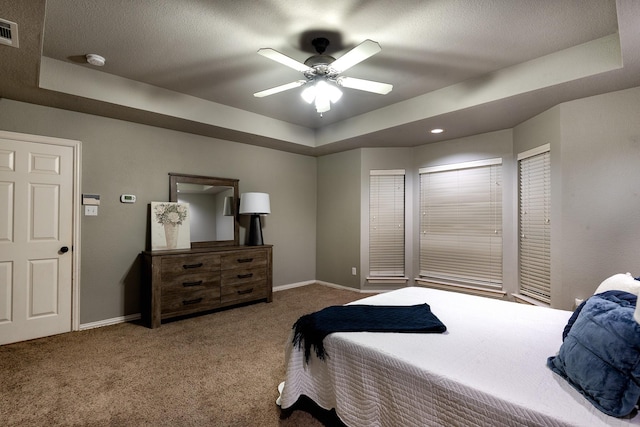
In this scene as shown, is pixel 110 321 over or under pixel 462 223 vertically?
under

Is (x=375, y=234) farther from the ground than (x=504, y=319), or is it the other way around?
(x=375, y=234)

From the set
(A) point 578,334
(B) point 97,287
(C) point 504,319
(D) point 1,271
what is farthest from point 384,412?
(D) point 1,271

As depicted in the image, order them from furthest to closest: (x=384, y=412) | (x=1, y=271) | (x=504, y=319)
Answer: (x=1, y=271) → (x=504, y=319) → (x=384, y=412)

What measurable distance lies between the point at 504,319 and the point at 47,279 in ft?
13.7

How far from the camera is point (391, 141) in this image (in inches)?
181

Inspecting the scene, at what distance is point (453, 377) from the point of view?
127 centimetres

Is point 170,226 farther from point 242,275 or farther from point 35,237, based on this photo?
point 35,237

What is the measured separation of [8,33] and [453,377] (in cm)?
320

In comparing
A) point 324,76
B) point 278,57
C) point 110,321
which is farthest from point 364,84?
point 110,321

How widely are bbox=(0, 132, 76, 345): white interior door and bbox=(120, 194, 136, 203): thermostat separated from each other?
18.1 inches

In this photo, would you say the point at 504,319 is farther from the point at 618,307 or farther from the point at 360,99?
the point at 360,99

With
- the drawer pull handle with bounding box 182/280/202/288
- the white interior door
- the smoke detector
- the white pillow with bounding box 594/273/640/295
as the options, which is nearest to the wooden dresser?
the drawer pull handle with bounding box 182/280/202/288

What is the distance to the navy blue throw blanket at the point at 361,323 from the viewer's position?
5.74 ft

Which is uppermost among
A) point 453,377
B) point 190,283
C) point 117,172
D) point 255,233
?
point 117,172
